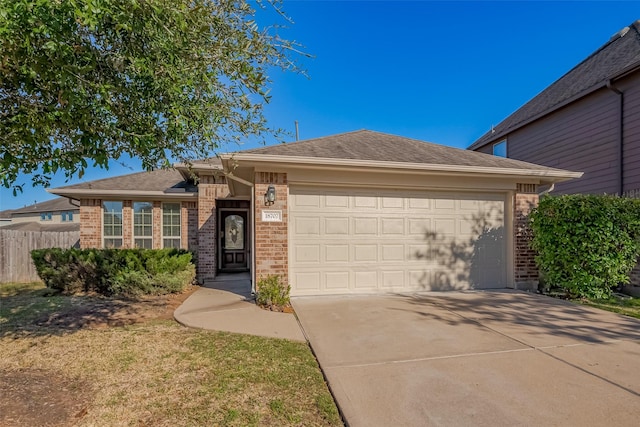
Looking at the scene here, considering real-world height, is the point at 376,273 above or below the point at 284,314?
above

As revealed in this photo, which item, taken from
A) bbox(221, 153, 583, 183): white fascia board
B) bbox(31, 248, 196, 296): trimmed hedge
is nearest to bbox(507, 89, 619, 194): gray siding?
bbox(221, 153, 583, 183): white fascia board

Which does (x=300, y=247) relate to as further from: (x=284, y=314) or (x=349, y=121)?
(x=349, y=121)

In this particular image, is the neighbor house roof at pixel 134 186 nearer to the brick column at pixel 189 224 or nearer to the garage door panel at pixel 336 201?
the brick column at pixel 189 224

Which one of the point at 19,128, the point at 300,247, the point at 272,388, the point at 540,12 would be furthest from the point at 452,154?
the point at 19,128

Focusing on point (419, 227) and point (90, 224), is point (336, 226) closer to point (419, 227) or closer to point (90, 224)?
point (419, 227)

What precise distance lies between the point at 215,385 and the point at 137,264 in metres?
5.47

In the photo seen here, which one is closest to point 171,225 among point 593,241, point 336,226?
point 336,226

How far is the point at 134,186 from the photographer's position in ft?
33.1

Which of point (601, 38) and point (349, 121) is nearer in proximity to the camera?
point (601, 38)

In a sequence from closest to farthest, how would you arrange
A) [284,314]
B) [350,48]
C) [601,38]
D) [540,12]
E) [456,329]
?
[456,329], [284,314], [540,12], [350,48], [601,38]

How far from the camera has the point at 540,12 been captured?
915cm

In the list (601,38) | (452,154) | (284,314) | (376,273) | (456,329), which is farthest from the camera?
(601,38)

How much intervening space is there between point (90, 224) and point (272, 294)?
7.45 metres

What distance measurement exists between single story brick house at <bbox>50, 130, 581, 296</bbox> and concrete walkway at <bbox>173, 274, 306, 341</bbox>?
2.38ft
